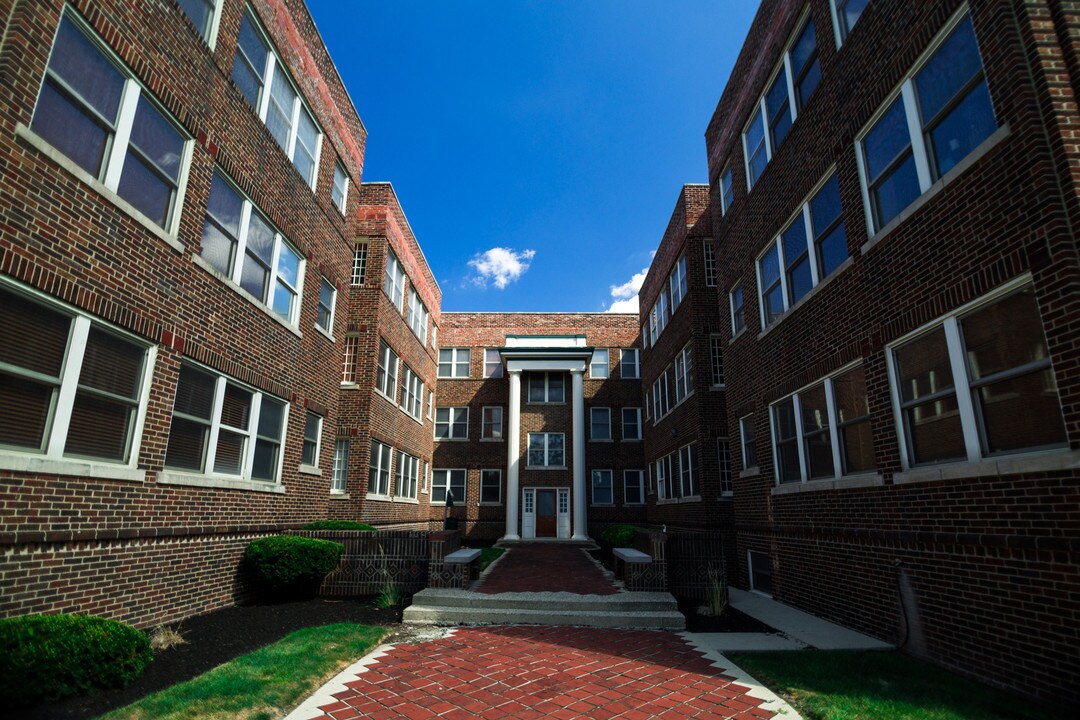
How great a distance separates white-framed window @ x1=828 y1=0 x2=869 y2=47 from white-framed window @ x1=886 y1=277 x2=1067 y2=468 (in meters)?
5.32

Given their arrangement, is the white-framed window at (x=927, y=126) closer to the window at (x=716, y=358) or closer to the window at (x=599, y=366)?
the window at (x=716, y=358)

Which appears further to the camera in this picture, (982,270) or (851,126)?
(851,126)

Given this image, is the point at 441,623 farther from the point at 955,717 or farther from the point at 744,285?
the point at 744,285

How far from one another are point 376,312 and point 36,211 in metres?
12.2

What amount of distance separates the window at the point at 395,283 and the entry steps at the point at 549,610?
1198cm

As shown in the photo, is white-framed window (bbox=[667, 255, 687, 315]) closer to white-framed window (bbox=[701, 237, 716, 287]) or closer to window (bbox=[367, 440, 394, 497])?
white-framed window (bbox=[701, 237, 716, 287])

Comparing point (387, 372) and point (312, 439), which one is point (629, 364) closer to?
point (387, 372)

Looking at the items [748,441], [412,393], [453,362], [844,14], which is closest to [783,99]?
[844,14]

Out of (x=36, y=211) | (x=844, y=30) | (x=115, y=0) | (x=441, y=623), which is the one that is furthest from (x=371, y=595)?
(x=844, y=30)

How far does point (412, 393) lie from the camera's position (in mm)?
23781

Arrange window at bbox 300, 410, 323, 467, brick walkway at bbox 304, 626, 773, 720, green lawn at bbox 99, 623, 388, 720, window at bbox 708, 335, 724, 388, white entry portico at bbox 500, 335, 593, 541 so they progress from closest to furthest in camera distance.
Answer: green lawn at bbox 99, 623, 388, 720
brick walkway at bbox 304, 626, 773, 720
window at bbox 300, 410, 323, 467
window at bbox 708, 335, 724, 388
white entry portico at bbox 500, 335, 593, 541

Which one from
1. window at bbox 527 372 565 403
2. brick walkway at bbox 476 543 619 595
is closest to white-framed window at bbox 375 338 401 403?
brick walkway at bbox 476 543 619 595

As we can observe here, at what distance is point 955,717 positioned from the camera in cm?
474

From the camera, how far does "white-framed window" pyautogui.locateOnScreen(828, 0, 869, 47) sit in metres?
8.91
